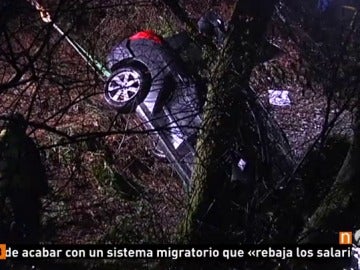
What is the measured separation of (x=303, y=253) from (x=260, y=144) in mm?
1311

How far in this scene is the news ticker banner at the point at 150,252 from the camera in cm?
500

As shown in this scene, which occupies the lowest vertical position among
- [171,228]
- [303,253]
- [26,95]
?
[303,253]

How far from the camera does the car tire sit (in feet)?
22.1

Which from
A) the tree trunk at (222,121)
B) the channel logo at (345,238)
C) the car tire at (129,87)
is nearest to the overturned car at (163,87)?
the car tire at (129,87)

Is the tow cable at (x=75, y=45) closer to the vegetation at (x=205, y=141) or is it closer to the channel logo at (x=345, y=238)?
the vegetation at (x=205, y=141)

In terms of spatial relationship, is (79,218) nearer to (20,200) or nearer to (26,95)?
(20,200)

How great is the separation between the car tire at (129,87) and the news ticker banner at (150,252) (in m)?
1.60

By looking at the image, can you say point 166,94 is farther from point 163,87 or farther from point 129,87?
point 129,87

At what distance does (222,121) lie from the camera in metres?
5.56

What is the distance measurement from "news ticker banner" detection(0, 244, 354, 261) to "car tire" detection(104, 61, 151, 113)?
1596mm

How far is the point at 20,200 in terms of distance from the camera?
208 inches

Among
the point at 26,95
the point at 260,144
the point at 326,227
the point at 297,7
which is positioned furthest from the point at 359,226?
the point at 297,7

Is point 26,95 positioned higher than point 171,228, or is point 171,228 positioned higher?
point 26,95

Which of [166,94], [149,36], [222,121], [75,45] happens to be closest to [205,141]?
[222,121]
